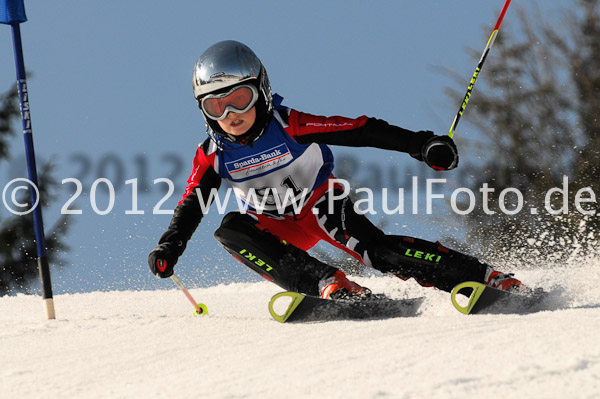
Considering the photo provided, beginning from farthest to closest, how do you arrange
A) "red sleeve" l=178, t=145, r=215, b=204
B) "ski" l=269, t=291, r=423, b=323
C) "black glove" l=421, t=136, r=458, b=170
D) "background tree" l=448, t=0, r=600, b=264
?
1. "background tree" l=448, t=0, r=600, b=264
2. "red sleeve" l=178, t=145, r=215, b=204
3. "black glove" l=421, t=136, r=458, b=170
4. "ski" l=269, t=291, r=423, b=323

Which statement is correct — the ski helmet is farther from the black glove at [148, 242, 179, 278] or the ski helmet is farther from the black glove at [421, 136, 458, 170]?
the black glove at [421, 136, 458, 170]

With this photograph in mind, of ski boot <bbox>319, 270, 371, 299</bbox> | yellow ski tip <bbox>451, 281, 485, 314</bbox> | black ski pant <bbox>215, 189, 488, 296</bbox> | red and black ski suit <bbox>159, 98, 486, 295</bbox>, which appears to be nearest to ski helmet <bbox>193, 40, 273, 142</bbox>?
red and black ski suit <bbox>159, 98, 486, 295</bbox>

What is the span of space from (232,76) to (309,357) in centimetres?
185

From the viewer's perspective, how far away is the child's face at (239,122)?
13.1 ft

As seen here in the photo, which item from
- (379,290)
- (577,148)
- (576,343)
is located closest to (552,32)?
(577,148)

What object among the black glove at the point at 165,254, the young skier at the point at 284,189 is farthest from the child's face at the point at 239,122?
the black glove at the point at 165,254

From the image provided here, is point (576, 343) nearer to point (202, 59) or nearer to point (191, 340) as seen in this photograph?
point (191, 340)

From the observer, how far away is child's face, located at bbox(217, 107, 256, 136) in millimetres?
3996

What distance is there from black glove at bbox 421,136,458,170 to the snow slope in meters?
0.86

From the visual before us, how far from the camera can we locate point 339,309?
3668 millimetres

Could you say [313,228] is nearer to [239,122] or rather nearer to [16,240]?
[239,122]

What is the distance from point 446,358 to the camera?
8.22 ft

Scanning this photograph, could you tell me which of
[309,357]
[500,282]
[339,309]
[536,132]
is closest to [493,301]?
[500,282]

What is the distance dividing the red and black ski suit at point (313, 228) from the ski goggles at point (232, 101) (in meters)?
0.23
